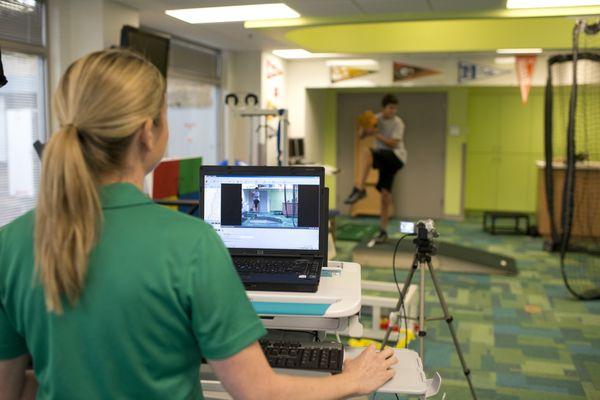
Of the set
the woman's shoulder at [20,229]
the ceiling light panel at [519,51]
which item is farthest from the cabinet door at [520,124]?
the woman's shoulder at [20,229]

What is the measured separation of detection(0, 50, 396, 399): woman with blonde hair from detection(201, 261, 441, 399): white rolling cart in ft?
2.18

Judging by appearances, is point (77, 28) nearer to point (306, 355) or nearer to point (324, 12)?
point (324, 12)

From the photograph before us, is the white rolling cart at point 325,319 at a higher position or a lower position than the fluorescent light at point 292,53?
lower

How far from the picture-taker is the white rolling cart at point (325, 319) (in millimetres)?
1644

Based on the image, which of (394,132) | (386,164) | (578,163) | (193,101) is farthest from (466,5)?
(193,101)

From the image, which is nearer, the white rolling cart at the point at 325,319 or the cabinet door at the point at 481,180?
the white rolling cart at the point at 325,319

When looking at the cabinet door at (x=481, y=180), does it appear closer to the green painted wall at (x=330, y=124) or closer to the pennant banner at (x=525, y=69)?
the pennant banner at (x=525, y=69)

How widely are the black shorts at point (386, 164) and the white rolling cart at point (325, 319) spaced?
5.23 m

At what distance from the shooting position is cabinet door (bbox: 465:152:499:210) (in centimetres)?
973

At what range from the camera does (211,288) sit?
959mm

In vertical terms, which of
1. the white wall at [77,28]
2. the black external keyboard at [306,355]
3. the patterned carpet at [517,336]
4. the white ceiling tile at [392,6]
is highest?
the white ceiling tile at [392,6]

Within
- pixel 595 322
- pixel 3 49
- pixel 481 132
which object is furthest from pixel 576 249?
pixel 3 49

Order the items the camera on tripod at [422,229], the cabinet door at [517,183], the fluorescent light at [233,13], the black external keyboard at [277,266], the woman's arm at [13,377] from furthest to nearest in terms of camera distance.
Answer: the cabinet door at [517,183] < the fluorescent light at [233,13] < the camera on tripod at [422,229] < the black external keyboard at [277,266] < the woman's arm at [13,377]

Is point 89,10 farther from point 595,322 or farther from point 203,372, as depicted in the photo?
point 595,322
